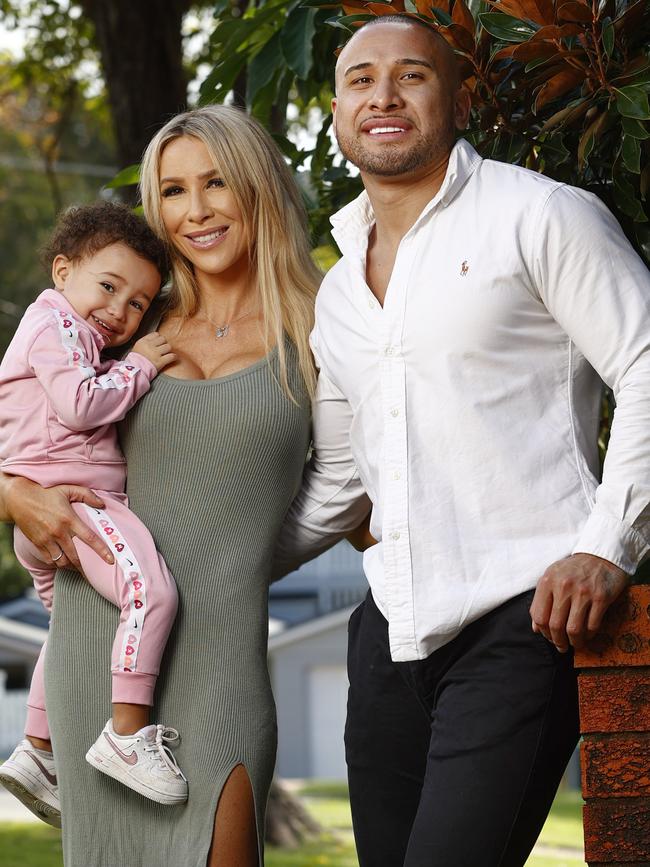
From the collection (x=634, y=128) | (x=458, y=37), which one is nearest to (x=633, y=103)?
(x=634, y=128)

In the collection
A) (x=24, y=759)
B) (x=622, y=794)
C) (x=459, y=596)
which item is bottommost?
(x=24, y=759)

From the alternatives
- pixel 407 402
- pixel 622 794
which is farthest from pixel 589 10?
pixel 622 794

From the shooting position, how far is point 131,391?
3021 mm

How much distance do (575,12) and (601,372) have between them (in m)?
0.81

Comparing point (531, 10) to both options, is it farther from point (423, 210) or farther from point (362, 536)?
point (362, 536)

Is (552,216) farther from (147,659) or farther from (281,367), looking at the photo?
(147,659)

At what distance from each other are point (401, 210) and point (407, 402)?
446 mm

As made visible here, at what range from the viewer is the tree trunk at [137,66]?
7.51m

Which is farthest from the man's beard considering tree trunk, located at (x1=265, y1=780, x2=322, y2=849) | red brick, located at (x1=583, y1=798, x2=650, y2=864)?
tree trunk, located at (x1=265, y1=780, x2=322, y2=849)

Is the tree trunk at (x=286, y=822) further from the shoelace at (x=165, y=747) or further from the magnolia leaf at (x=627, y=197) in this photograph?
the magnolia leaf at (x=627, y=197)

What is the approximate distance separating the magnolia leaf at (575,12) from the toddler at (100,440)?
1.13m

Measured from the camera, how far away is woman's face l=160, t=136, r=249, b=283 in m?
3.16

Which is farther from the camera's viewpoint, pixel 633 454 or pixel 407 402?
Answer: pixel 407 402

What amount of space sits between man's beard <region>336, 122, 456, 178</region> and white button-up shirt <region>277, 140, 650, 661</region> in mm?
57
